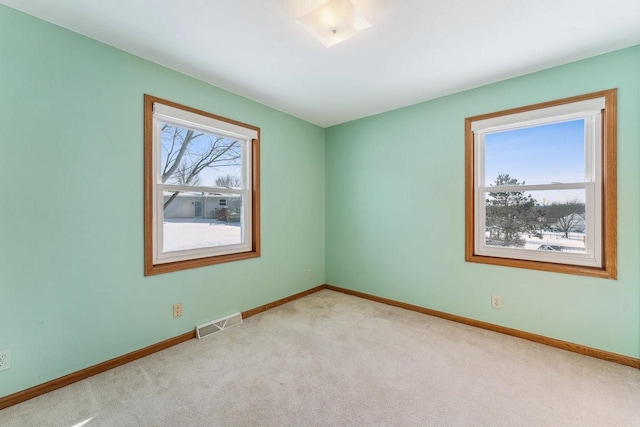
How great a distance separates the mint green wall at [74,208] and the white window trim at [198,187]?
5.4 inches

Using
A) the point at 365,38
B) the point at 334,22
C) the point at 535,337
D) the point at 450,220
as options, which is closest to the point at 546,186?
the point at 450,220

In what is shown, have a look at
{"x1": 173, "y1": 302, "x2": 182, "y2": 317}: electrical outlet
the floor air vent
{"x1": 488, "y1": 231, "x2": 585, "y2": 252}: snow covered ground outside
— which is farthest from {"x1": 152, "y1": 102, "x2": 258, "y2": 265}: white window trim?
{"x1": 488, "y1": 231, "x2": 585, "y2": 252}: snow covered ground outside

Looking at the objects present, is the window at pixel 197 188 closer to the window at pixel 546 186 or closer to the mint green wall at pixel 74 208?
the mint green wall at pixel 74 208

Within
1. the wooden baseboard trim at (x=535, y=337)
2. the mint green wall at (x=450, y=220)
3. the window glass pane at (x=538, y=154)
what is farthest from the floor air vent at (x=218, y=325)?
the window glass pane at (x=538, y=154)

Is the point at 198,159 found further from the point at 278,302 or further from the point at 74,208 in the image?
the point at 278,302

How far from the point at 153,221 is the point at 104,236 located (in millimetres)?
355

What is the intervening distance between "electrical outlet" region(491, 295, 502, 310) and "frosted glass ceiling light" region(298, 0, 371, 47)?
263 cm

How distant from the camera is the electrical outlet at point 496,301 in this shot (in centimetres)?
258

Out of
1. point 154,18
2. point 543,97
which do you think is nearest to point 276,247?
point 154,18

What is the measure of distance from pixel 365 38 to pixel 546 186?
207cm

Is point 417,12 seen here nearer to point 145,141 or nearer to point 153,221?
point 145,141

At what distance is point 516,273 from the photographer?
2.50m

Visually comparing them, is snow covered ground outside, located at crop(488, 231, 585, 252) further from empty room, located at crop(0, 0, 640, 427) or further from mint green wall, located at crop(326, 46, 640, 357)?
mint green wall, located at crop(326, 46, 640, 357)

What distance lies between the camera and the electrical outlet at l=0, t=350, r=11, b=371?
1.60 metres
